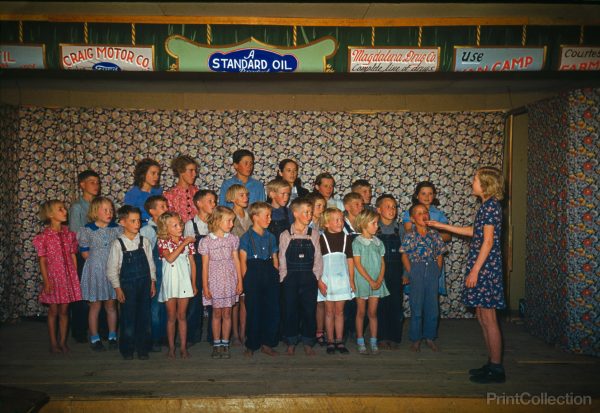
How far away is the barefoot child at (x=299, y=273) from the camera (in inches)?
216

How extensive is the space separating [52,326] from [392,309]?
3669 mm

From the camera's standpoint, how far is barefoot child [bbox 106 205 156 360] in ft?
17.7

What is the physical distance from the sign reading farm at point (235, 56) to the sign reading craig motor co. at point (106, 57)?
0.27 meters

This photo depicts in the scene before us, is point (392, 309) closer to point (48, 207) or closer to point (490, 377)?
point (490, 377)

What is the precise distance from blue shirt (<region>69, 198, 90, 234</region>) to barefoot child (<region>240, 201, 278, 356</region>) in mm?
2049

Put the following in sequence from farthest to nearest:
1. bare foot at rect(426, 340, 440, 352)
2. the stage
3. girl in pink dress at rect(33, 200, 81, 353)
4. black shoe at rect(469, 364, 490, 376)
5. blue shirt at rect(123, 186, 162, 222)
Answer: blue shirt at rect(123, 186, 162, 222) → bare foot at rect(426, 340, 440, 352) → girl in pink dress at rect(33, 200, 81, 353) → black shoe at rect(469, 364, 490, 376) → the stage

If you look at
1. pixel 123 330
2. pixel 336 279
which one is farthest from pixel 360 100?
pixel 123 330

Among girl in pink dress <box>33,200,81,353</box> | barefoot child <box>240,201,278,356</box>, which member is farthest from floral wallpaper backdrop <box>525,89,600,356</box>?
girl in pink dress <box>33,200,81,353</box>

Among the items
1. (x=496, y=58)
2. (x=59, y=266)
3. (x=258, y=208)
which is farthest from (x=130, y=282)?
(x=496, y=58)

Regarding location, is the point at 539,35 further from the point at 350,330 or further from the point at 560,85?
the point at 350,330

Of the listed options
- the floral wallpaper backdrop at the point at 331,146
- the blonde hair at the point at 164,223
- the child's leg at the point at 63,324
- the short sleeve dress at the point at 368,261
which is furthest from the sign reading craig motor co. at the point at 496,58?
the child's leg at the point at 63,324

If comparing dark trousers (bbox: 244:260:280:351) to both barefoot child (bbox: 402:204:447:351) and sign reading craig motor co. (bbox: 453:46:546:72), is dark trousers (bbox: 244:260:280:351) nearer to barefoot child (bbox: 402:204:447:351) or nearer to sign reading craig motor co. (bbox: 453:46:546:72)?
barefoot child (bbox: 402:204:447:351)

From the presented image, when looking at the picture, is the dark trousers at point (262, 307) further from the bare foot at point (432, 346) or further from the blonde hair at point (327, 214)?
the bare foot at point (432, 346)

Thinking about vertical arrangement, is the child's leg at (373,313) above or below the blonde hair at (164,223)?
below
